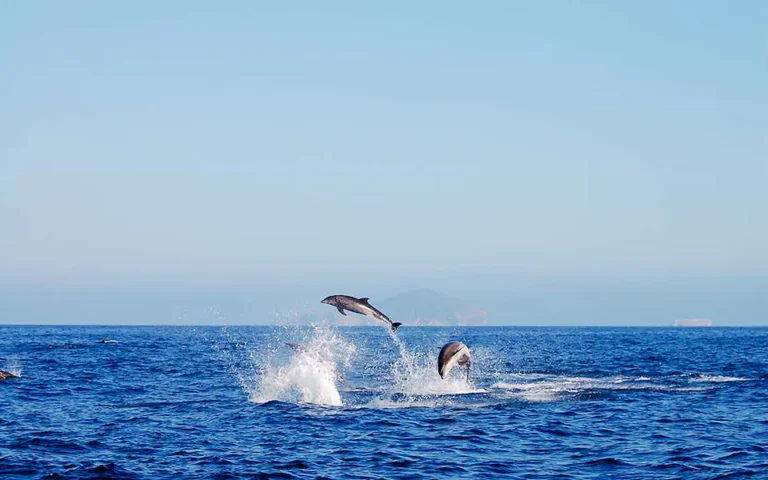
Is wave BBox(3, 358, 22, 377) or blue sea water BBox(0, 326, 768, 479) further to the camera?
wave BBox(3, 358, 22, 377)

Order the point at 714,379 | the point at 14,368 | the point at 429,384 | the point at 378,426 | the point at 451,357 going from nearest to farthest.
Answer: the point at 378,426, the point at 451,357, the point at 429,384, the point at 714,379, the point at 14,368

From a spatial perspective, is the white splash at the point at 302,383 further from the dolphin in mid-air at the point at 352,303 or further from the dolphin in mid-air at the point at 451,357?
the dolphin in mid-air at the point at 451,357

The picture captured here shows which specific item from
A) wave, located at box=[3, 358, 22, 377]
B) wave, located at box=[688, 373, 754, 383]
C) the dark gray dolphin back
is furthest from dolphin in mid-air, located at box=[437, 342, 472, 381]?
wave, located at box=[3, 358, 22, 377]

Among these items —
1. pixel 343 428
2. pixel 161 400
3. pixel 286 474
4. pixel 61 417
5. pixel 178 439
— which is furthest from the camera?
pixel 161 400

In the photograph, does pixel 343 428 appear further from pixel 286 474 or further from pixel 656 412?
pixel 656 412

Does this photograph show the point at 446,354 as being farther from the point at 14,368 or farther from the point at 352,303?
the point at 14,368

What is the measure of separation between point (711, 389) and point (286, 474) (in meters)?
21.9

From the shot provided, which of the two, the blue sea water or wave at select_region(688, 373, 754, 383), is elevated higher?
wave at select_region(688, 373, 754, 383)

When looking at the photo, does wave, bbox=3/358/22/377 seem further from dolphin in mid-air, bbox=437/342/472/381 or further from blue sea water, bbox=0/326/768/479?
dolphin in mid-air, bbox=437/342/472/381

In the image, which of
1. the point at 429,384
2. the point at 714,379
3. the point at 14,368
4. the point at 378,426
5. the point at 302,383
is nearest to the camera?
the point at 378,426

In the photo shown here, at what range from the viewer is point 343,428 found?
75.0ft

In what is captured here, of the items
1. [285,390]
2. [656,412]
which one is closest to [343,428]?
[285,390]

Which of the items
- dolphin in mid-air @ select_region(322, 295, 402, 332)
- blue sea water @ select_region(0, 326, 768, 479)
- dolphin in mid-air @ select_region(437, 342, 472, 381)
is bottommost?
blue sea water @ select_region(0, 326, 768, 479)

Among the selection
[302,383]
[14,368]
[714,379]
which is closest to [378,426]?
[302,383]
